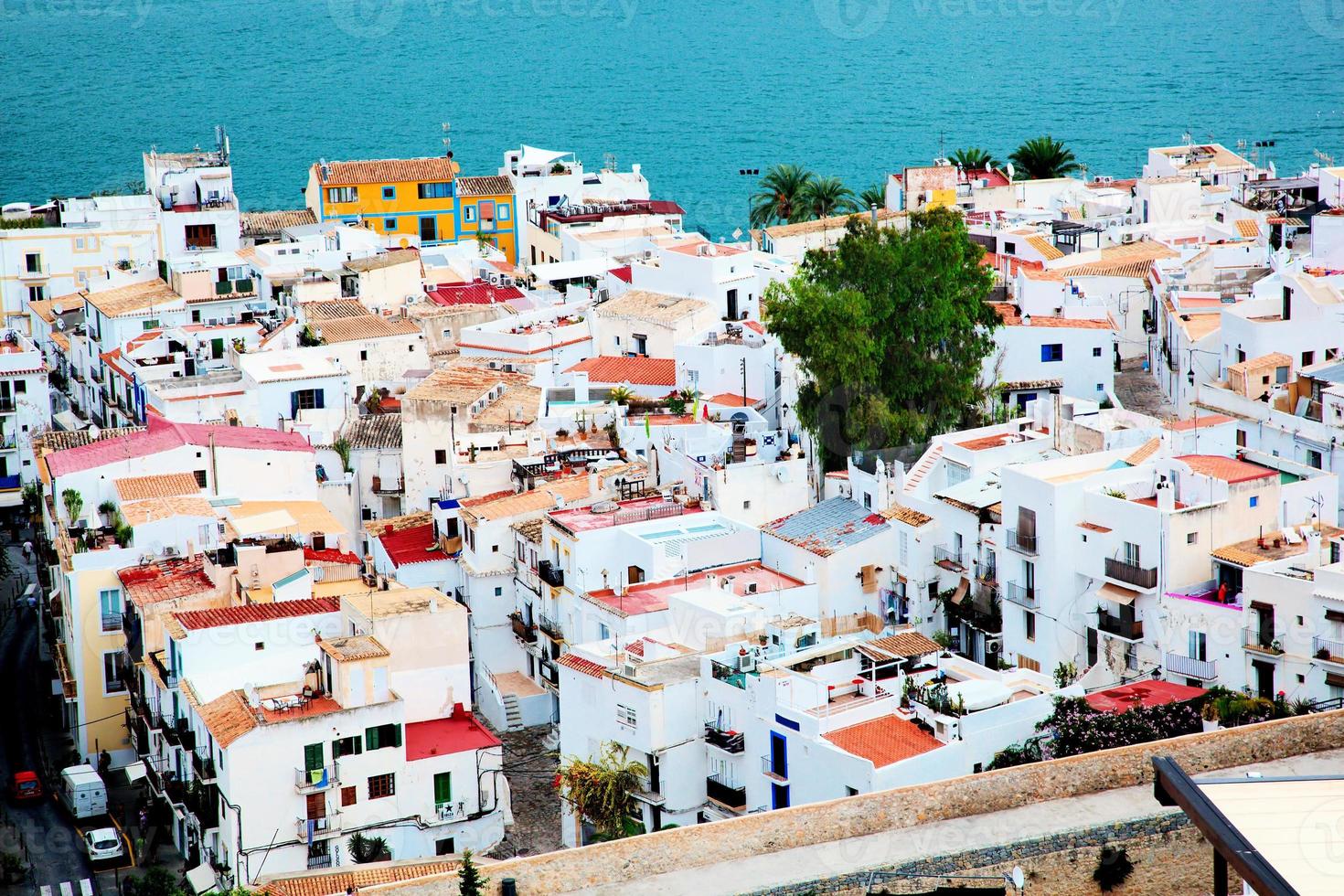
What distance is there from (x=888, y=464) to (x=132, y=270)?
3155 centimetres

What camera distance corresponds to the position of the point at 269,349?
195 feet

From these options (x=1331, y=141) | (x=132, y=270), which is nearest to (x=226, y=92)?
(x=1331, y=141)

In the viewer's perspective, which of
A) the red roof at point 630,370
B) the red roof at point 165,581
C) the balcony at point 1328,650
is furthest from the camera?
the red roof at point 630,370

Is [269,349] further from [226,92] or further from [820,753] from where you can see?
[226,92]

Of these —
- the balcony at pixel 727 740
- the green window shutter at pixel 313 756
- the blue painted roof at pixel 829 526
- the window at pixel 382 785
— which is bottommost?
the window at pixel 382 785

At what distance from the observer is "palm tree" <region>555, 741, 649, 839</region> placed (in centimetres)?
3791

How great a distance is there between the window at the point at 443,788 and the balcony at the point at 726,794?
15.1 ft

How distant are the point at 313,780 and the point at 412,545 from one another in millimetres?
12580

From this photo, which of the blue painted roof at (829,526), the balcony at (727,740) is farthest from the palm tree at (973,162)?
the balcony at (727,740)

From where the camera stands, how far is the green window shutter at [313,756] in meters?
36.9

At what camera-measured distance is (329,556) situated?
46500mm

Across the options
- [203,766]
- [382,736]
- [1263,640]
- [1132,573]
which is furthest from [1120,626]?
[203,766]

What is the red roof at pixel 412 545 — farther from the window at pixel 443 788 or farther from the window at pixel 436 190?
the window at pixel 436 190

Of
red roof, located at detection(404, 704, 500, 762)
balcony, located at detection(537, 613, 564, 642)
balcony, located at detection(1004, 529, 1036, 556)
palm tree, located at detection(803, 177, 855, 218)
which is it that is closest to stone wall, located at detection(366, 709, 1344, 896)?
red roof, located at detection(404, 704, 500, 762)
